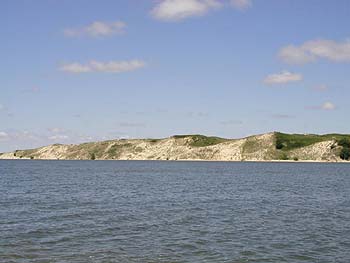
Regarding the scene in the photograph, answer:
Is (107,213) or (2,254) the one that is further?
(107,213)

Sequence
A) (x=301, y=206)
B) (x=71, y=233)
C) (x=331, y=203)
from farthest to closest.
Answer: (x=331, y=203), (x=301, y=206), (x=71, y=233)

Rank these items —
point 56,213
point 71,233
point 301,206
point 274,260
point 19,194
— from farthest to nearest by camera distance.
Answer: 1. point 19,194
2. point 301,206
3. point 56,213
4. point 71,233
5. point 274,260

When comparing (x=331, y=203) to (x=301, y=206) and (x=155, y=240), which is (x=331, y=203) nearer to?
(x=301, y=206)

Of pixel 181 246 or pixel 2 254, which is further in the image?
pixel 181 246

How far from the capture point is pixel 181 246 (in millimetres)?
28938

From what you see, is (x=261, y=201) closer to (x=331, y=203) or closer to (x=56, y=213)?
(x=331, y=203)

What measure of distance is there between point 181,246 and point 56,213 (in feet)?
59.1

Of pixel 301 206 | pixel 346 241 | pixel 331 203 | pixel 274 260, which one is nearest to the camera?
pixel 274 260

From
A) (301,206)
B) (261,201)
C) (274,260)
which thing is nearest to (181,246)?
(274,260)

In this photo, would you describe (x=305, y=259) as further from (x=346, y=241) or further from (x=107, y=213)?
(x=107, y=213)

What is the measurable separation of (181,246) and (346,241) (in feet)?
35.3

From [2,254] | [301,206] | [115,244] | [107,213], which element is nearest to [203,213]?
[107,213]

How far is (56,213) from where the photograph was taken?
1700 inches

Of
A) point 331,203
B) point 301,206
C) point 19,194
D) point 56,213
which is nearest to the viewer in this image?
point 56,213
